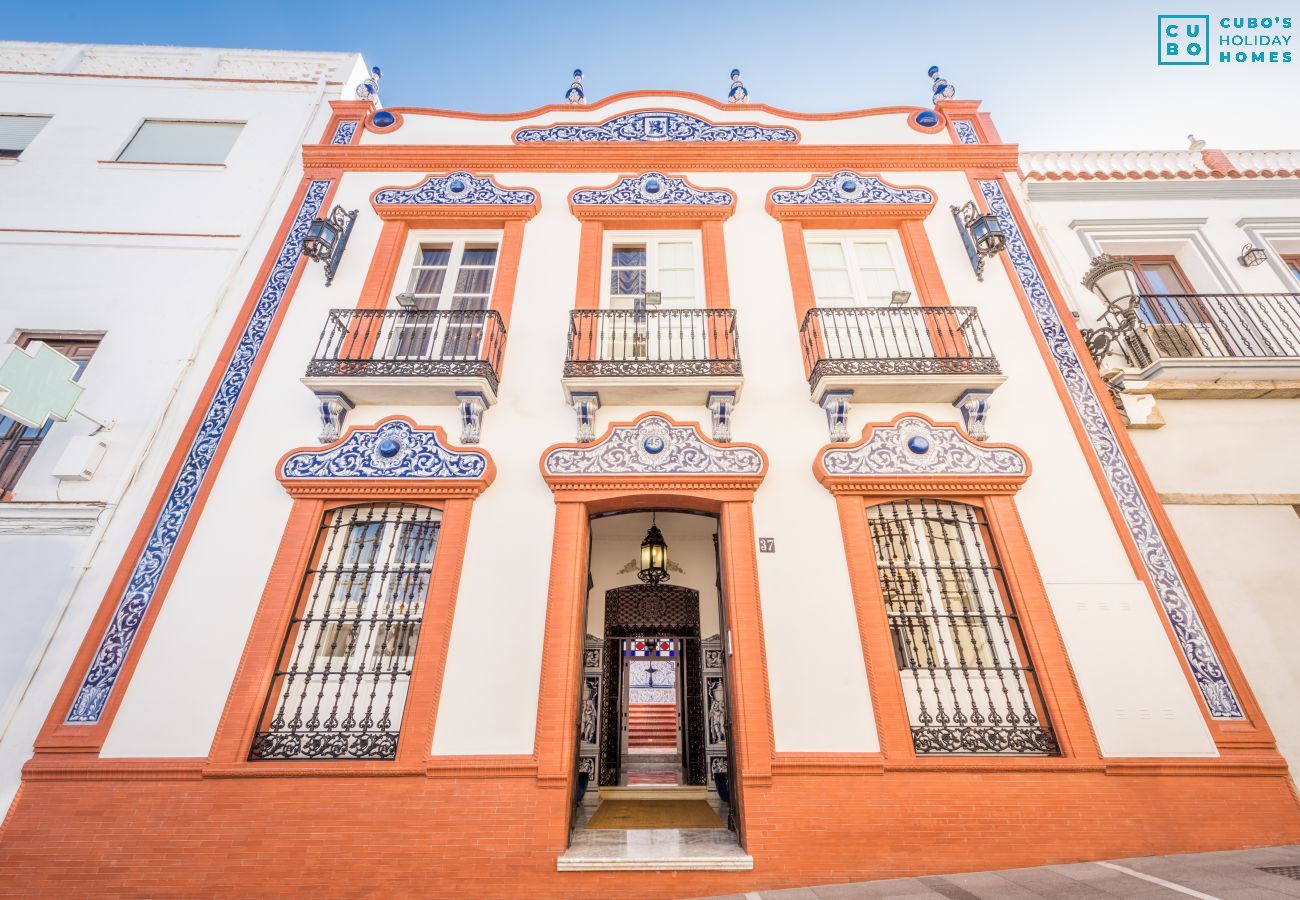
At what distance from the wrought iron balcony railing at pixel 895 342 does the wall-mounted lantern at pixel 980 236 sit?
0.87m

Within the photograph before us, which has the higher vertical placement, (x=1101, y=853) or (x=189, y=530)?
(x=189, y=530)

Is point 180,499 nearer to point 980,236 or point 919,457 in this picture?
point 919,457

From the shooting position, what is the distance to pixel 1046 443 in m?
5.26

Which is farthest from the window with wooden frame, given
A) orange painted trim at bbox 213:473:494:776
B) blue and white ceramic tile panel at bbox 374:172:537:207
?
blue and white ceramic tile panel at bbox 374:172:537:207

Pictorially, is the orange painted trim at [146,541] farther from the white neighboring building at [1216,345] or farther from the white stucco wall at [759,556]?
the white neighboring building at [1216,345]

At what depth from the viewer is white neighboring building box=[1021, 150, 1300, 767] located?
4867 mm

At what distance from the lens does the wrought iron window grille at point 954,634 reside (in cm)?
421

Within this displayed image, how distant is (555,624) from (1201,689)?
537cm

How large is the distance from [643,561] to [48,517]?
5.75 meters

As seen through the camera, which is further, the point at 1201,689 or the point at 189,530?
the point at 189,530

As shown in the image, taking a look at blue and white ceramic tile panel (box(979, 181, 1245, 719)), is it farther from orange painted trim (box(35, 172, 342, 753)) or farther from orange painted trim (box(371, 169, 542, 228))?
orange painted trim (box(35, 172, 342, 753))

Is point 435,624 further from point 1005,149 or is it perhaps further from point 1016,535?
point 1005,149

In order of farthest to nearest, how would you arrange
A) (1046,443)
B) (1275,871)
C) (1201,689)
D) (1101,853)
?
(1046,443)
(1201,689)
(1101,853)
(1275,871)

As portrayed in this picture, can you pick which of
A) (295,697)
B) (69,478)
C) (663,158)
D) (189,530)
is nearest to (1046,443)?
(663,158)
